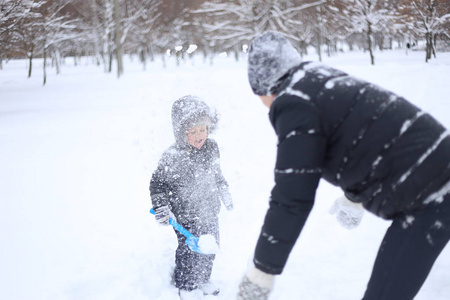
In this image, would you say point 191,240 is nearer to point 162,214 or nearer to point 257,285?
point 162,214

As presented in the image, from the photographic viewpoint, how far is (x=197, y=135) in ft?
7.88

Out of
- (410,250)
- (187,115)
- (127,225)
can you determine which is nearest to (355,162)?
(410,250)

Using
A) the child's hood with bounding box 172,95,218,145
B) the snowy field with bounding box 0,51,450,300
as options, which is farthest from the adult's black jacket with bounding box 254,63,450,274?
the child's hood with bounding box 172,95,218,145

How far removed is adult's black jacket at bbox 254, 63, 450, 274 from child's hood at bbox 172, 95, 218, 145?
3.96ft

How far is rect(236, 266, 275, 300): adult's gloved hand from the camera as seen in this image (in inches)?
49.1

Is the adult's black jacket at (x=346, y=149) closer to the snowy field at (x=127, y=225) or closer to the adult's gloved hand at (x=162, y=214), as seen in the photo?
the snowy field at (x=127, y=225)

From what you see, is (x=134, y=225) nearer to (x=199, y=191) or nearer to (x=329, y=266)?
(x=199, y=191)

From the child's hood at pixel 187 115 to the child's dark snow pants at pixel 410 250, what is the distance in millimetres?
1443

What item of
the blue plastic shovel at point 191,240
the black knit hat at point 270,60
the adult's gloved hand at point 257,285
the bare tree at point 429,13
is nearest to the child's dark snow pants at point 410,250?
the adult's gloved hand at point 257,285

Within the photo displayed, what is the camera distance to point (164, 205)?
246 centimetres

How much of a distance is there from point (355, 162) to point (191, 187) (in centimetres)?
152

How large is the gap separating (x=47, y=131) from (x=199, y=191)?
6640 mm

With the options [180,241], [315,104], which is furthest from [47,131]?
[315,104]

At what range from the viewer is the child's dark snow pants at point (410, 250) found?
3.94ft
